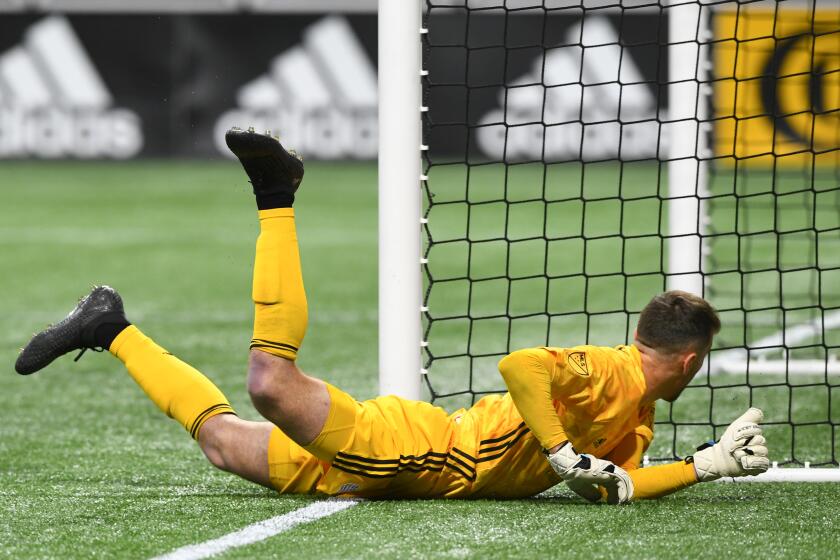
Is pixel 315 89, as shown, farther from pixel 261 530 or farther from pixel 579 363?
pixel 261 530

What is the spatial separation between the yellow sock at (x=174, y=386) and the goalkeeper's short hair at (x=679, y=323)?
120cm

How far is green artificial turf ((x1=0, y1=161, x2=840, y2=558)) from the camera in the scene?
329cm

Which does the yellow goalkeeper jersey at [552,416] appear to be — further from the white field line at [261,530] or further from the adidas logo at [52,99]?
the adidas logo at [52,99]

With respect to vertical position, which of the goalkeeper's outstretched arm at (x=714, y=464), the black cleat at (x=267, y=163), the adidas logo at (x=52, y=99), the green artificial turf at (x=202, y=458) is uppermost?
the adidas logo at (x=52, y=99)

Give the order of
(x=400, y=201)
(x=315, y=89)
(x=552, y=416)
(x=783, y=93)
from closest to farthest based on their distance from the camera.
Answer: (x=552, y=416) < (x=400, y=201) < (x=783, y=93) < (x=315, y=89)

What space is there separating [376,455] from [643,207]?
1041 cm

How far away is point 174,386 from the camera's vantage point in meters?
3.89

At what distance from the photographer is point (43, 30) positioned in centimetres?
1730

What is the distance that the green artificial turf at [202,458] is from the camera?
3.29 meters

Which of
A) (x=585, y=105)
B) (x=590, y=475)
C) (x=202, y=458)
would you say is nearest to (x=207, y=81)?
(x=585, y=105)

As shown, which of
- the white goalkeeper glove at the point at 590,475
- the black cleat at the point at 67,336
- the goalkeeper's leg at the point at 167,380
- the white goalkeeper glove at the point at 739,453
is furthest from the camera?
the black cleat at the point at 67,336

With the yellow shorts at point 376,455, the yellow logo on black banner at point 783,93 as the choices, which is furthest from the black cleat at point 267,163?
the yellow logo on black banner at point 783,93

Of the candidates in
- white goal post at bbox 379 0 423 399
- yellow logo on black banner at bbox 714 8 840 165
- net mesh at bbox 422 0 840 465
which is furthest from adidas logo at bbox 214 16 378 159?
white goal post at bbox 379 0 423 399

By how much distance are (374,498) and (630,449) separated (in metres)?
0.72
